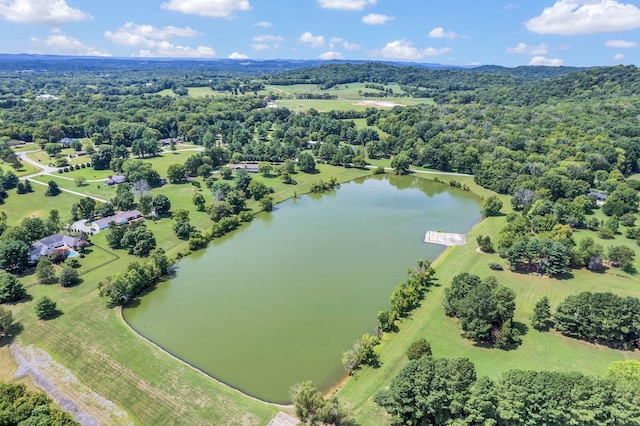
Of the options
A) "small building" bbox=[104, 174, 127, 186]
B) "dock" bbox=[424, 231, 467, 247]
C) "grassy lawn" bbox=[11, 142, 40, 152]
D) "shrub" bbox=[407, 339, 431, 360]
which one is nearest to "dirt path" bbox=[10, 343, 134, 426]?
"shrub" bbox=[407, 339, 431, 360]

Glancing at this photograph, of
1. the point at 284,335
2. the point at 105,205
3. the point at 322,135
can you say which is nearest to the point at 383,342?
the point at 284,335

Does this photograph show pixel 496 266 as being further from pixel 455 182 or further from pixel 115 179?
pixel 115 179

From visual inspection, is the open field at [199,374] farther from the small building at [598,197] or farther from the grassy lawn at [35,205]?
the grassy lawn at [35,205]

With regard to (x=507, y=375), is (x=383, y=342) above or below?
below

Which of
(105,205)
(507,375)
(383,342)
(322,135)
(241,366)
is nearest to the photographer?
(507,375)

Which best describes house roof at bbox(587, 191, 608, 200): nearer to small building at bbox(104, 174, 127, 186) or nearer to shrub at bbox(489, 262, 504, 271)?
shrub at bbox(489, 262, 504, 271)

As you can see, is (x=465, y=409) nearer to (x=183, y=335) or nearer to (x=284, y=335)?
(x=284, y=335)

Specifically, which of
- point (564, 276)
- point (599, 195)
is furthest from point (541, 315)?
point (599, 195)

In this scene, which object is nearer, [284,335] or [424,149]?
[284,335]

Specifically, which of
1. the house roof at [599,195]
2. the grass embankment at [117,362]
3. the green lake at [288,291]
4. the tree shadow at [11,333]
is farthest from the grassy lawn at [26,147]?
the house roof at [599,195]
